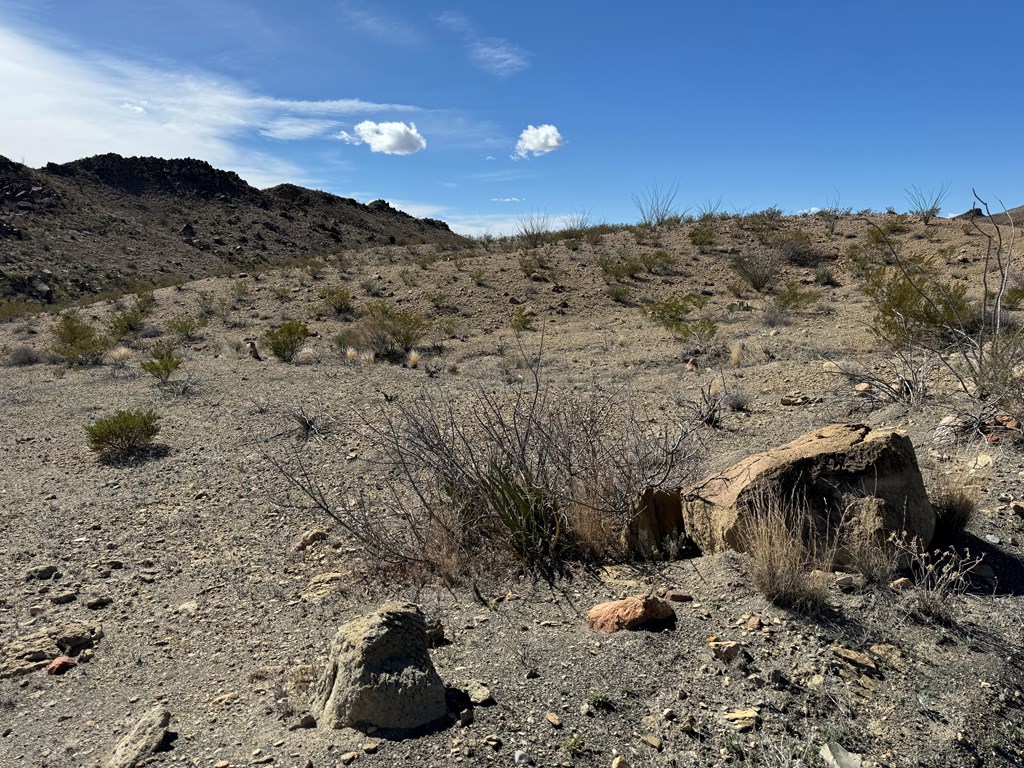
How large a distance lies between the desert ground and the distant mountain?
24.1 metres

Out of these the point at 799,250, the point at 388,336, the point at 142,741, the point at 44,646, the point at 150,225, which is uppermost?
the point at 150,225

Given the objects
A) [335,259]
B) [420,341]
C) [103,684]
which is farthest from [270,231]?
[103,684]

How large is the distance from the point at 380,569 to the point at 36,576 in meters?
2.44

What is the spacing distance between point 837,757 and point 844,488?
1.55 m

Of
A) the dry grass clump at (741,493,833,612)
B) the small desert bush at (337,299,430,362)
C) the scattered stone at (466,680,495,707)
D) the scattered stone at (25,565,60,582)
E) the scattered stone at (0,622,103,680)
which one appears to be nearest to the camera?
the scattered stone at (466,680,495,707)

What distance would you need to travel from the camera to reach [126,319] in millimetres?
18375

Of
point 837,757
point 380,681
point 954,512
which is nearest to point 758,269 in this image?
point 954,512

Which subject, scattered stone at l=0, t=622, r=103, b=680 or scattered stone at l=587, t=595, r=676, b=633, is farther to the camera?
scattered stone at l=0, t=622, r=103, b=680

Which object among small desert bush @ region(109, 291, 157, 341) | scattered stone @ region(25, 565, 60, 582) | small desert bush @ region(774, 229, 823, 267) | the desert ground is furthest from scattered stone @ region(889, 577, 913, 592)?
small desert bush @ region(109, 291, 157, 341)

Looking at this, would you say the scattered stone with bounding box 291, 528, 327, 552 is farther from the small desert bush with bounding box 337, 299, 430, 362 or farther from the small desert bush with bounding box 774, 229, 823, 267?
the small desert bush with bounding box 774, 229, 823, 267

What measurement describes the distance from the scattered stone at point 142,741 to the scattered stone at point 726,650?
2.19 m

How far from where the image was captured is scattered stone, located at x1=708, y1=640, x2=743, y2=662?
2668 mm

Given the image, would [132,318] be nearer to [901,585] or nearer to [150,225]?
[901,585]

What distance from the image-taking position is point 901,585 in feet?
9.98
